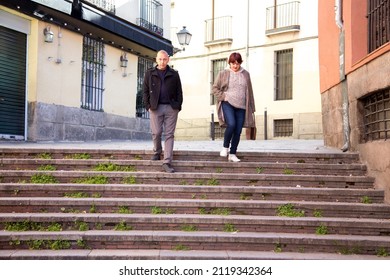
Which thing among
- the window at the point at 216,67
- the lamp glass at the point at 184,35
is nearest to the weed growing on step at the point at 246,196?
the lamp glass at the point at 184,35

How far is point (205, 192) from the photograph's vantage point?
631cm

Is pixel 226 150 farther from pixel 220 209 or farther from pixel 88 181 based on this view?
pixel 88 181

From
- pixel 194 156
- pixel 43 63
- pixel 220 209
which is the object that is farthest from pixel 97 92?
pixel 220 209

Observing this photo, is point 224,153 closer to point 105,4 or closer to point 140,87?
point 105,4

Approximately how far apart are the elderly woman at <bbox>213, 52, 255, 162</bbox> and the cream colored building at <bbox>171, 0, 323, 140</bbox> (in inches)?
532

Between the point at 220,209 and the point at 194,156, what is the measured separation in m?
1.54

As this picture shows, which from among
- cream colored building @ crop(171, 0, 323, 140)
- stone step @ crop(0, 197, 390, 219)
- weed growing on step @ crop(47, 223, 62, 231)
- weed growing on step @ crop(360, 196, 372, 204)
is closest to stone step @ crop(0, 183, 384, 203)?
weed growing on step @ crop(360, 196, 372, 204)

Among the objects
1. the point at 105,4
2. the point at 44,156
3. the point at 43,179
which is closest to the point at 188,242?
the point at 43,179

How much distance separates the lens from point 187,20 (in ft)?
81.9

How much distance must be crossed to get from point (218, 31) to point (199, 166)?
18005mm

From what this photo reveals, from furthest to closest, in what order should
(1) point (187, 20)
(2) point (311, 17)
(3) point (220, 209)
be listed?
(1) point (187, 20) < (2) point (311, 17) < (3) point (220, 209)

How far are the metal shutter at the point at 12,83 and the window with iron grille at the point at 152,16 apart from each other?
17.2 ft

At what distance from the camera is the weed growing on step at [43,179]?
6.45 m

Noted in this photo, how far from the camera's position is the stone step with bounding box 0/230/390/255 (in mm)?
5234
